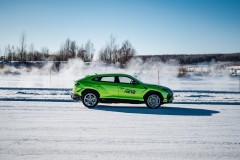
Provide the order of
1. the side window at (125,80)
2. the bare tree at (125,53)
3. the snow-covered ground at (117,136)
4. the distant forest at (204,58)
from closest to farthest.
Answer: the snow-covered ground at (117,136) < the side window at (125,80) < the bare tree at (125,53) < the distant forest at (204,58)

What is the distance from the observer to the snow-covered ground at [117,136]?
6047 millimetres

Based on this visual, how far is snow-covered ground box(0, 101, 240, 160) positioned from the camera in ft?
19.8

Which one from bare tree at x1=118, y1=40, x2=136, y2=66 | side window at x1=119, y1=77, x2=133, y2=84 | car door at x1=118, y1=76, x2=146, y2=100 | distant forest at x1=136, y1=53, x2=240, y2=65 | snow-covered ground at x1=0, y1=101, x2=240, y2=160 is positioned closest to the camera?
snow-covered ground at x1=0, y1=101, x2=240, y2=160

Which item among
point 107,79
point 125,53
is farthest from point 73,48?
point 107,79

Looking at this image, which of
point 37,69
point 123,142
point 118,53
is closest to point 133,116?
point 123,142

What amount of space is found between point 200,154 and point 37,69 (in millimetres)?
50053

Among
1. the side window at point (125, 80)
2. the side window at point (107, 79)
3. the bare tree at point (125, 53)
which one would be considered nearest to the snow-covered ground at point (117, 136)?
the side window at point (125, 80)

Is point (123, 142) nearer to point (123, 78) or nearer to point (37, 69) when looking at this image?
point (123, 78)

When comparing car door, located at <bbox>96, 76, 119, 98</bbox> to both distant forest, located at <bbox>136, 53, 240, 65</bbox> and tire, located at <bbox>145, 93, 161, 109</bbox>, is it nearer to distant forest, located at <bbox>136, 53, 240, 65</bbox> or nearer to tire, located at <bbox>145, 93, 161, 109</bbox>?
tire, located at <bbox>145, 93, 161, 109</bbox>

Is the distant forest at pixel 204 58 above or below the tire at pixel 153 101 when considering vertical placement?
above

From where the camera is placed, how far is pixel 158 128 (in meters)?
8.67

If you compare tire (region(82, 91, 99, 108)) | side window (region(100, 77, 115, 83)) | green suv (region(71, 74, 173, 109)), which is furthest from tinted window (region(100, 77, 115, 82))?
tire (region(82, 91, 99, 108))

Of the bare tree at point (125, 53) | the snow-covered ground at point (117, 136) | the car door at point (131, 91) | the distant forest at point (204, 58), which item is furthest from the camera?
the distant forest at point (204, 58)

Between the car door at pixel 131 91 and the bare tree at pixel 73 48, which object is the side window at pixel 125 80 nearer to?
the car door at pixel 131 91
